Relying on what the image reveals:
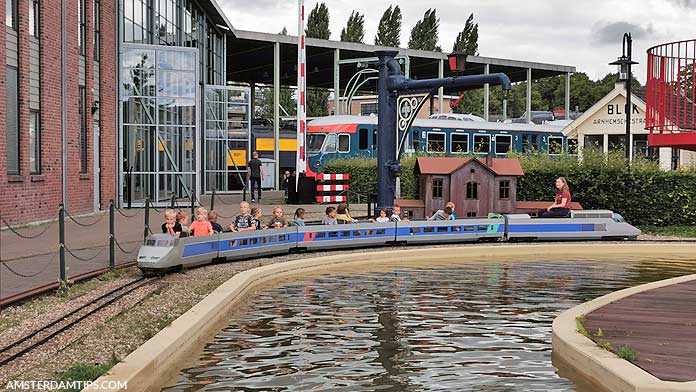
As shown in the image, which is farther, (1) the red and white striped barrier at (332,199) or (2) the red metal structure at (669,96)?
(1) the red and white striped barrier at (332,199)

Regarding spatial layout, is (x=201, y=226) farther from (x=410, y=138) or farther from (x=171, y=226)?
(x=410, y=138)

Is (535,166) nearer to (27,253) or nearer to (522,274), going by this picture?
(522,274)

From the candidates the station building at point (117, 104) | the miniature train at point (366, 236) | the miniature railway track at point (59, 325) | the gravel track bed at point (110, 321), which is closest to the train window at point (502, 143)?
the station building at point (117, 104)

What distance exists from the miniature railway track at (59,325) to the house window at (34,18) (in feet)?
40.3

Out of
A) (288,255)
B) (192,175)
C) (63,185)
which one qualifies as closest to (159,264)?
(288,255)

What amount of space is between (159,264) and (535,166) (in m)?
16.0

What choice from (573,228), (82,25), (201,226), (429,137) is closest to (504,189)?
(573,228)

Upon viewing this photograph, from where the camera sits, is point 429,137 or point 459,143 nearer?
point 429,137

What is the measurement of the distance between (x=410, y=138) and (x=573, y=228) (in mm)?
19191

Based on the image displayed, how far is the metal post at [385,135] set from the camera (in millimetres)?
24844

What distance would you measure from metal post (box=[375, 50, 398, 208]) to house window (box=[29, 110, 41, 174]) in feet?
29.1

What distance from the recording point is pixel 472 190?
25328 mm

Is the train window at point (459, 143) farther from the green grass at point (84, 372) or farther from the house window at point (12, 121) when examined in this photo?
the green grass at point (84, 372)

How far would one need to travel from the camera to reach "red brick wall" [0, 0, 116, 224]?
74.9 ft
